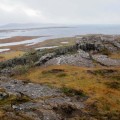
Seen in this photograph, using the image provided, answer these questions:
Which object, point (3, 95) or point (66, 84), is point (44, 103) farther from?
point (66, 84)

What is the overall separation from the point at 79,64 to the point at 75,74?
326 inches

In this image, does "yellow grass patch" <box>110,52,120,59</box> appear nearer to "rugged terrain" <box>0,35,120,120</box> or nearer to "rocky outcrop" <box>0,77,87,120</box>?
"rugged terrain" <box>0,35,120,120</box>

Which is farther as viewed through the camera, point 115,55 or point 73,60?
point 115,55

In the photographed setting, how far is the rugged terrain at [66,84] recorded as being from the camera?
44312 millimetres

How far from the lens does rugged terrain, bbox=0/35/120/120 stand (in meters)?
44.3

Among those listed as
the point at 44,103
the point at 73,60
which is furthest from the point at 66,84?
the point at 73,60

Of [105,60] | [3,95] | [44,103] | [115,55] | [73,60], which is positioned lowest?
[44,103]

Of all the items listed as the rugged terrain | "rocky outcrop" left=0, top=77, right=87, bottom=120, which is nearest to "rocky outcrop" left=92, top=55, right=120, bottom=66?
the rugged terrain

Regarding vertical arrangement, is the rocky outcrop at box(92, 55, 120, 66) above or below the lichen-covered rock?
above

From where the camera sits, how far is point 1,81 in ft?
194

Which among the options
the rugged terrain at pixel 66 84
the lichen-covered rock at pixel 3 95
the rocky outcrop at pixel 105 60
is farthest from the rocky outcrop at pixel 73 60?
the lichen-covered rock at pixel 3 95

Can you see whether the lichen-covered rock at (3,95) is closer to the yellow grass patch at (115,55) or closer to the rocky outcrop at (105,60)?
the rocky outcrop at (105,60)

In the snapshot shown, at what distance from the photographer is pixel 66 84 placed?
194ft

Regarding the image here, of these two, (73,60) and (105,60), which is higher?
(73,60)
